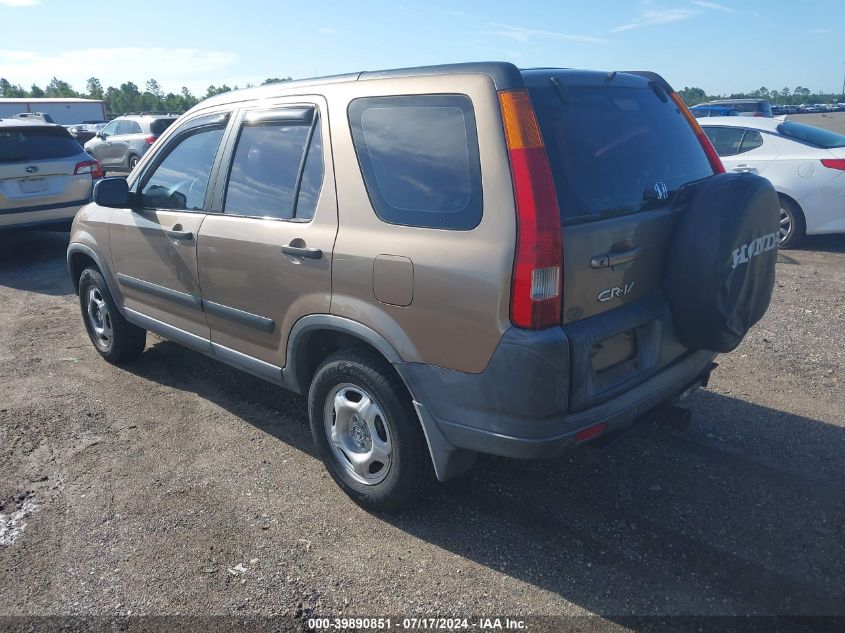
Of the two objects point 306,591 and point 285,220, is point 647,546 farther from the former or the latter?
point 285,220

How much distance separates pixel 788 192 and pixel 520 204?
7014 millimetres

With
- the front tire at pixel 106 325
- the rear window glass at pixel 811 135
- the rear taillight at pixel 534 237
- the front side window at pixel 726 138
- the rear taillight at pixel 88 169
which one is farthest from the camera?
the rear taillight at pixel 88 169

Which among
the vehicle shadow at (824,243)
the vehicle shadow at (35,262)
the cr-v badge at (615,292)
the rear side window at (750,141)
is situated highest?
the rear side window at (750,141)

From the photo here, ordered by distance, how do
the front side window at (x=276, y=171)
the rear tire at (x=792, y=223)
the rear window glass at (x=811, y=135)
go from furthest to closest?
the rear tire at (x=792, y=223), the rear window glass at (x=811, y=135), the front side window at (x=276, y=171)

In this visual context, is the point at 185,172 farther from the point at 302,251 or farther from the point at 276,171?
the point at 302,251

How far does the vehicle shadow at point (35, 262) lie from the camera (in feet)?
26.5

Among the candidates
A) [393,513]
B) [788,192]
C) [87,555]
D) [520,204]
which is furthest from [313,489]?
[788,192]

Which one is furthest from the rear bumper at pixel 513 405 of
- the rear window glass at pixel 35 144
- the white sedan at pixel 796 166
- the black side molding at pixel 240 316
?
the rear window glass at pixel 35 144

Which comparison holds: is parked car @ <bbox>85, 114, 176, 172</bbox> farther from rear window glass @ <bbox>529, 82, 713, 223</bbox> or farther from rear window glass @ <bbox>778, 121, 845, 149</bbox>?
rear window glass @ <bbox>529, 82, 713, 223</bbox>

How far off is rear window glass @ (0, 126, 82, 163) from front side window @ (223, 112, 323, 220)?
678cm

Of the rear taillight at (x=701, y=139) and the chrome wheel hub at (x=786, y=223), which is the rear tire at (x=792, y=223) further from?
the rear taillight at (x=701, y=139)

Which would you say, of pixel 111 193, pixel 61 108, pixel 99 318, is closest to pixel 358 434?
pixel 111 193

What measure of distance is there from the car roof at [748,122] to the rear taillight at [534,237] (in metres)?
7.24

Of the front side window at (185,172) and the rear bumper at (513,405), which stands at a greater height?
the front side window at (185,172)
